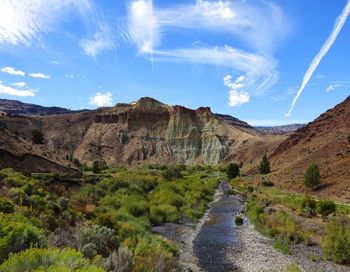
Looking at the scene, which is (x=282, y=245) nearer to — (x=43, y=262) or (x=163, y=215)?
(x=163, y=215)

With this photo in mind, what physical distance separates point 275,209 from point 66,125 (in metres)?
142

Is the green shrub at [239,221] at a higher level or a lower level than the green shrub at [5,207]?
lower

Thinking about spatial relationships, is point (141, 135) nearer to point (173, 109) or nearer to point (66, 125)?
point (173, 109)

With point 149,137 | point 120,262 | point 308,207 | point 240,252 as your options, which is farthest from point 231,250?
point 149,137

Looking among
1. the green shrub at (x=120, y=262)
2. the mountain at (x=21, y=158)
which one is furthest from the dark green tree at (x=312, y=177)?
the green shrub at (x=120, y=262)

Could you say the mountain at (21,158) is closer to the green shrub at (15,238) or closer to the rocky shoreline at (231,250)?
the rocky shoreline at (231,250)

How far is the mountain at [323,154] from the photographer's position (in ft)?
171

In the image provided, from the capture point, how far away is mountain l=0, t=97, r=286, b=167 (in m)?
144

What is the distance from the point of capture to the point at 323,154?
67.1m

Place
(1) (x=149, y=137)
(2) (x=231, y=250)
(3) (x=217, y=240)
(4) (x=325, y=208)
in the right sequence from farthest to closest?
(1) (x=149, y=137), (4) (x=325, y=208), (3) (x=217, y=240), (2) (x=231, y=250)

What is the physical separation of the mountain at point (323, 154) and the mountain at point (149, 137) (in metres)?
43.4

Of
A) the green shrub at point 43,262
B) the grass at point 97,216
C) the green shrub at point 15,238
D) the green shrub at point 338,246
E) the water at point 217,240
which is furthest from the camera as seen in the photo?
the green shrub at point 338,246

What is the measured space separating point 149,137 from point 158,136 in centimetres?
346

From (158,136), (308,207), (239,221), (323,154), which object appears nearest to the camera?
(239,221)
